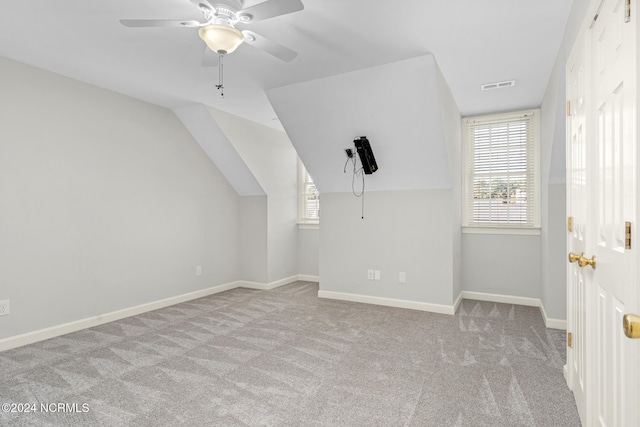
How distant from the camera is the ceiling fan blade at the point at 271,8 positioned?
6.18 feet

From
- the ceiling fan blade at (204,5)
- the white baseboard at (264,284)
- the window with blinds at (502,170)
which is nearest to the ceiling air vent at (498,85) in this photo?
the window with blinds at (502,170)

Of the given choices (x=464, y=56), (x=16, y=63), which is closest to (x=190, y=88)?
(x=16, y=63)

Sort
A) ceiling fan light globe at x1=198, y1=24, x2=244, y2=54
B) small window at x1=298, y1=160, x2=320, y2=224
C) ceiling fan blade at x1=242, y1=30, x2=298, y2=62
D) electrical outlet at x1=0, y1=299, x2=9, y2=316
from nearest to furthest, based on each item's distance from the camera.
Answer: ceiling fan light globe at x1=198, y1=24, x2=244, y2=54 → ceiling fan blade at x1=242, y1=30, x2=298, y2=62 → electrical outlet at x1=0, y1=299, x2=9, y2=316 → small window at x1=298, y1=160, x2=320, y2=224

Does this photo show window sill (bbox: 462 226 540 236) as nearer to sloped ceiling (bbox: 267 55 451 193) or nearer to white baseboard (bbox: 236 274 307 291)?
sloped ceiling (bbox: 267 55 451 193)

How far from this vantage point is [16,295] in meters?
3.14

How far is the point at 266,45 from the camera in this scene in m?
2.35

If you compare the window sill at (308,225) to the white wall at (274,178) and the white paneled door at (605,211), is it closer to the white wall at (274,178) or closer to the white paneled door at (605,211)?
the white wall at (274,178)

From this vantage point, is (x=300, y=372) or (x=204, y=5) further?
(x=300, y=372)

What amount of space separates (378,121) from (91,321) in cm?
370

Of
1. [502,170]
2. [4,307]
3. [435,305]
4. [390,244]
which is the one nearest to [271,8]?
[390,244]

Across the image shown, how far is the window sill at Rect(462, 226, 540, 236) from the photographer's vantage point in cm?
444

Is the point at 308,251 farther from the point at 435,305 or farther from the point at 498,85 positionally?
the point at 498,85

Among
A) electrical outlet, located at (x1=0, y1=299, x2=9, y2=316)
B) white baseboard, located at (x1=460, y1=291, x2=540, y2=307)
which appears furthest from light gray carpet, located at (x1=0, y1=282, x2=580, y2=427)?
white baseboard, located at (x1=460, y1=291, x2=540, y2=307)

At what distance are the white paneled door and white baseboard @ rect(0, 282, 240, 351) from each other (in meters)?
4.21
